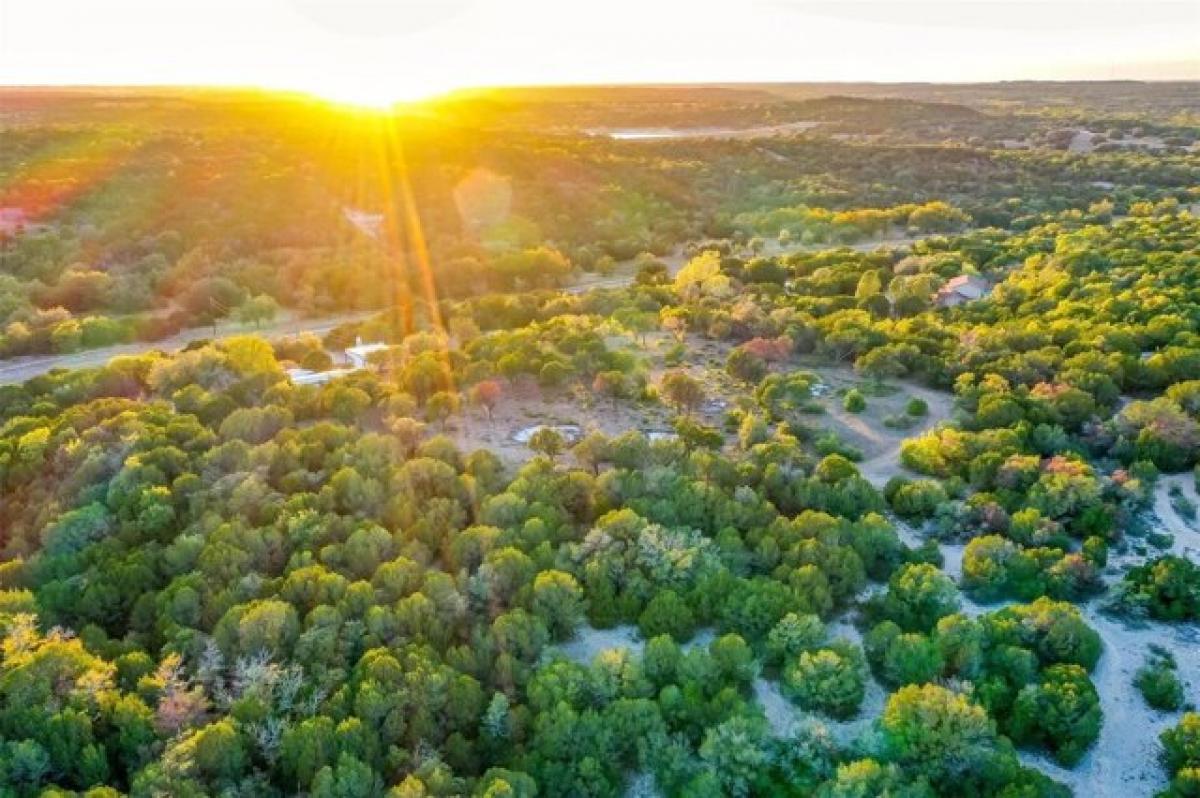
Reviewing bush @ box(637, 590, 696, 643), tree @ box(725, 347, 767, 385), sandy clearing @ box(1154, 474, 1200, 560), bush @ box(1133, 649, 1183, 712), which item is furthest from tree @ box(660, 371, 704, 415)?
bush @ box(1133, 649, 1183, 712)

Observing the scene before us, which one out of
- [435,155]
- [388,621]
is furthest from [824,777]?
[435,155]

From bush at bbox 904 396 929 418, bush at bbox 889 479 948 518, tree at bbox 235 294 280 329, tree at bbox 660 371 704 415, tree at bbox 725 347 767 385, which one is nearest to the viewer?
bush at bbox 889 479 948 518

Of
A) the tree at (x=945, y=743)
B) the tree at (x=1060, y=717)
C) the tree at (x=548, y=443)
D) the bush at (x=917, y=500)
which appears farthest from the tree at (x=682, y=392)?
the tree at (x=945, y=743)

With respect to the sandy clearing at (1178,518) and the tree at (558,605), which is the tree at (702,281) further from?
the tree at (558,605)

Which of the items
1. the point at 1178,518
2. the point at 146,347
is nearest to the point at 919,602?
the point at 1178,518

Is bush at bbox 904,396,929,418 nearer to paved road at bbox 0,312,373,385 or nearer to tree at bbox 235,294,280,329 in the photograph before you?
paved road at bbox 0,312,373,385

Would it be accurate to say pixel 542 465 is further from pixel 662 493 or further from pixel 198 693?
pixel 198 693
